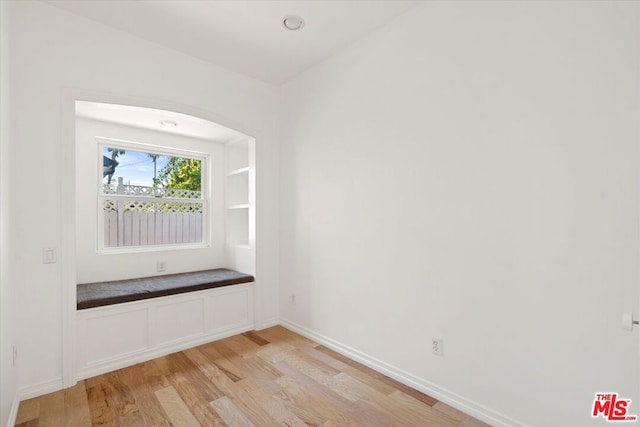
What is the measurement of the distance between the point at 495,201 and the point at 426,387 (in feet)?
4.60

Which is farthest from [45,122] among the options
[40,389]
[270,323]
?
[270,323]

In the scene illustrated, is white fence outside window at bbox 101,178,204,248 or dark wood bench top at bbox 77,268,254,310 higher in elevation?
white fence outside window at bbox 101,178,204,248

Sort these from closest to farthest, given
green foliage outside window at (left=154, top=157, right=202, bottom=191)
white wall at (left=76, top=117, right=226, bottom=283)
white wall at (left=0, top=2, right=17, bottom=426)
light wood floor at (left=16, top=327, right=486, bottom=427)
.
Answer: white wall at (left=0, top=2, right=17, bottom=426) < light wood floor at (left=16, top=327, right=486, bottom=427) < white wall at (left=76, top=117, right=226, bottom=283) < green foliage outside window at (left=154, top=157, right=202, bottom=191)

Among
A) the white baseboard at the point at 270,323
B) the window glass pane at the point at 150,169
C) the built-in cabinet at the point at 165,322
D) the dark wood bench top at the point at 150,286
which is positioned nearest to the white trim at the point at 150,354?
the built-in cabinet at the point at 165,322

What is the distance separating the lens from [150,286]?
9.80 feet

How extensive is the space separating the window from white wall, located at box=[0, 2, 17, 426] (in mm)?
1474

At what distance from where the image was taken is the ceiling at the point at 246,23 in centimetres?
227

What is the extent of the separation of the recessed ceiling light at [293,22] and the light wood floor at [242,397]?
112 inches

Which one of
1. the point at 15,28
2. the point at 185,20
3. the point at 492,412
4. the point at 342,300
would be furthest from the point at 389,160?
the point at 15,28

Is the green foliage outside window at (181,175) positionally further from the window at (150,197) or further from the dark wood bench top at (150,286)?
the dark wood bench top at (150,286)

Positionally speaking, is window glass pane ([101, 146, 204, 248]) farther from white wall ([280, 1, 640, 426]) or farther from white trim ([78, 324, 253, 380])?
white wall ([280, 1, 640, 426])

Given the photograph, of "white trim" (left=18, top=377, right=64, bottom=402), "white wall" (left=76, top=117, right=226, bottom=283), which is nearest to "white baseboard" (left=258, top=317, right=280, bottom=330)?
"white wall" (left=76, top=117, right=226, bottom=283)

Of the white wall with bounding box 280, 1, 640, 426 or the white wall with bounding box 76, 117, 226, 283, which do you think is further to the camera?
the white wall with bounding box 76, 117, 226, 283

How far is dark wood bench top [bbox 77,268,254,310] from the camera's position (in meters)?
2.56
